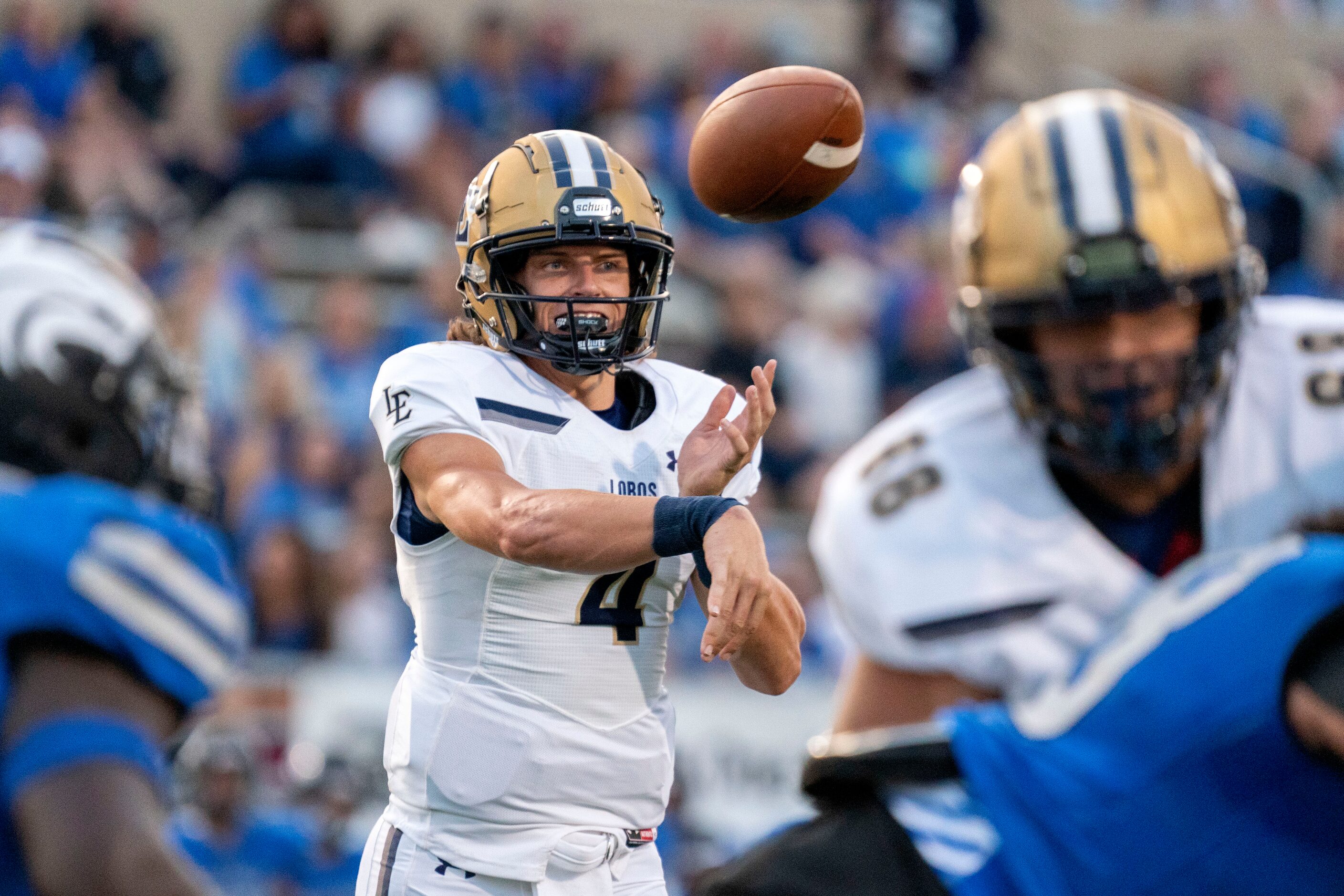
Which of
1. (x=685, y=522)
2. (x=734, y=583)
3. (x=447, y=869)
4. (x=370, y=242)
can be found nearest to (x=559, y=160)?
(x=685, y=522)

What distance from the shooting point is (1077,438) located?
10.5ft

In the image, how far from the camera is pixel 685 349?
9.62 m

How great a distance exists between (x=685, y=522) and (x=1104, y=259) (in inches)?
50.7

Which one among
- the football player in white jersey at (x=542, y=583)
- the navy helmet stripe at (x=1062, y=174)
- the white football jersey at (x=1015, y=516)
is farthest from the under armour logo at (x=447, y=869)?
the navy helmet stripe at (x=1062, y=174)

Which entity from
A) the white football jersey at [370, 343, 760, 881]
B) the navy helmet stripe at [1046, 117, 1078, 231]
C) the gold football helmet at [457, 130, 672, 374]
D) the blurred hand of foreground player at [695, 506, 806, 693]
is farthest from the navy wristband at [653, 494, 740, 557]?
the navy helmet stripe at [1046, 117, 1078, 231]

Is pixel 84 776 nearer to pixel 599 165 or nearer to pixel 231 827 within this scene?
pixel 599 165

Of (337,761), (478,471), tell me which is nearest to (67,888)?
(478,471)

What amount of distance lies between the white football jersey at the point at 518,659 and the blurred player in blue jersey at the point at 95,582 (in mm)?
382

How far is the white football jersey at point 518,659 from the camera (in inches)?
105

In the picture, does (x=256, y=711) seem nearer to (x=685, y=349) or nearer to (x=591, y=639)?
(x=685, y=349)

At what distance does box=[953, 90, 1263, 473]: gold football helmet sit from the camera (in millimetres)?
3184

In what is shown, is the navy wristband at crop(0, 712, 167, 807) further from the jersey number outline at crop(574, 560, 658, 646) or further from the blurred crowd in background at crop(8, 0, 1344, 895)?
the blurred crowd in background at crop(8, 0, 1344, 895)

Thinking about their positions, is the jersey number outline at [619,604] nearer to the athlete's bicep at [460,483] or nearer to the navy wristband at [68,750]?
the athlete's bicep at [460,483]

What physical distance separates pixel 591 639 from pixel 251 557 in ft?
17.4
